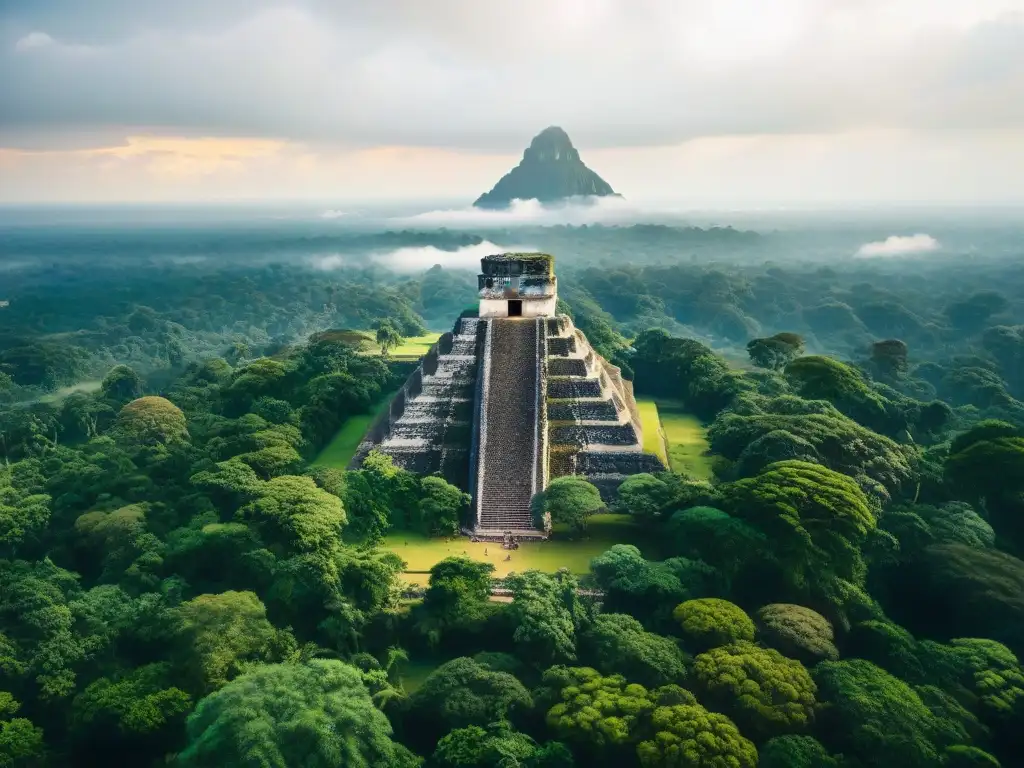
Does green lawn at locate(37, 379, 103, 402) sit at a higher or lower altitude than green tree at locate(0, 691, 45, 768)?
lower

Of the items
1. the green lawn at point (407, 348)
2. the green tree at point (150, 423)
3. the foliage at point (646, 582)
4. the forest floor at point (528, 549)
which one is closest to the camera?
the foliage at point (646, 582)

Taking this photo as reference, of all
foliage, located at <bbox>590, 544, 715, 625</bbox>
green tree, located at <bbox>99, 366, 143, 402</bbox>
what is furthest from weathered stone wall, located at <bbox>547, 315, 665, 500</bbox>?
green tree, located at <bbox>99, 366, 143, 402</bbox>

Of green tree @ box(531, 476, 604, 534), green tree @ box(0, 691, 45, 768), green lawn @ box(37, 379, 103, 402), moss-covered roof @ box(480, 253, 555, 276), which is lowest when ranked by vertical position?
green lawn @ box(37, 379, 103, 402)

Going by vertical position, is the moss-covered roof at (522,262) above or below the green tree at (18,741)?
above

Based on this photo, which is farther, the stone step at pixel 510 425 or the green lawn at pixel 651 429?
the green lawn at pixel 651 429

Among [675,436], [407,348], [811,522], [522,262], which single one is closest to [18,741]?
[811,522]

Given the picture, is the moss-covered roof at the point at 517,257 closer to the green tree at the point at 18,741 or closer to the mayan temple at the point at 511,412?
the mayan temple at the point at 511,412

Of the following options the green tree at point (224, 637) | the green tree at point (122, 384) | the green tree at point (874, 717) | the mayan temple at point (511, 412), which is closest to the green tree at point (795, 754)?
the green tree at point (874, 717)

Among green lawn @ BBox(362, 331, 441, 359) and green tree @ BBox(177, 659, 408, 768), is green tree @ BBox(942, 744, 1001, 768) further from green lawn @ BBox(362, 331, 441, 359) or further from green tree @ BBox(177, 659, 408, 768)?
green lawn @ BBox(362, 331, 441, 359)
